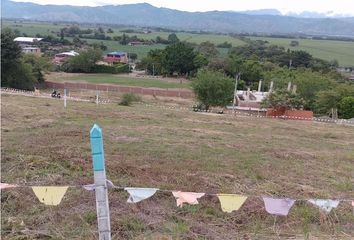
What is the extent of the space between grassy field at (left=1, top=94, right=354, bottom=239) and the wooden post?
1.35 meters

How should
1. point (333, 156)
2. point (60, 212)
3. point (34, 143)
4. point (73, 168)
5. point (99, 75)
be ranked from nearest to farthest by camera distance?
point (60, 212)
point (73, 168)
point (34, 143)
point (333, 156)
point (99, 75)

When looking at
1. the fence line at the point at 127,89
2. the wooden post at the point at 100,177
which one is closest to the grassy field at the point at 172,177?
the wooden post at the point at 100,177

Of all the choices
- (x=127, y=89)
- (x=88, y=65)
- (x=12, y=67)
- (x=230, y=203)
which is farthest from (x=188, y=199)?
(x=88, y=65)

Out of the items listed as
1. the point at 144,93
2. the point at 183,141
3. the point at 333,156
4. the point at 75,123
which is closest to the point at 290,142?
the point at 333,156

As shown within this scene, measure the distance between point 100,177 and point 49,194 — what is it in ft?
5.30

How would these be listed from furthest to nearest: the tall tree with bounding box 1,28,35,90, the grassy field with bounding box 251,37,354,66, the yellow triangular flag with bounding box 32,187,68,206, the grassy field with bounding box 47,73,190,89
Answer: the grassy field with bounding box 251,37,354,66, the grassy field with bounding box 47,73,190,89, the tall tree with bounding box 1,28,35,90, the yellow triangular flag with bounding box 32,187,68,206

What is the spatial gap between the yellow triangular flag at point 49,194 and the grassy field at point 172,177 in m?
0.37

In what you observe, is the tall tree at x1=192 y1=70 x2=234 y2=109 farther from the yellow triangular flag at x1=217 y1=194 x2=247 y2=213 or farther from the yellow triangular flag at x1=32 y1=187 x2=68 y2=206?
the yellow triangular flag at x1=32 y1=187 x2=68 y2=206

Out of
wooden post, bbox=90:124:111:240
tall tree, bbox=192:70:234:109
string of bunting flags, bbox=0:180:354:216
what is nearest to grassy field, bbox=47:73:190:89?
tall tree, bbox=192:70:234:109

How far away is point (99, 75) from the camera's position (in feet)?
212

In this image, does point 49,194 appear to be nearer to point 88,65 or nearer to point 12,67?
point 12,67

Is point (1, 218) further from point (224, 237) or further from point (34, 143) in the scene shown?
point (34, 143)

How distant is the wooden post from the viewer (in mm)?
3528

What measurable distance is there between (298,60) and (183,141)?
69.0m
